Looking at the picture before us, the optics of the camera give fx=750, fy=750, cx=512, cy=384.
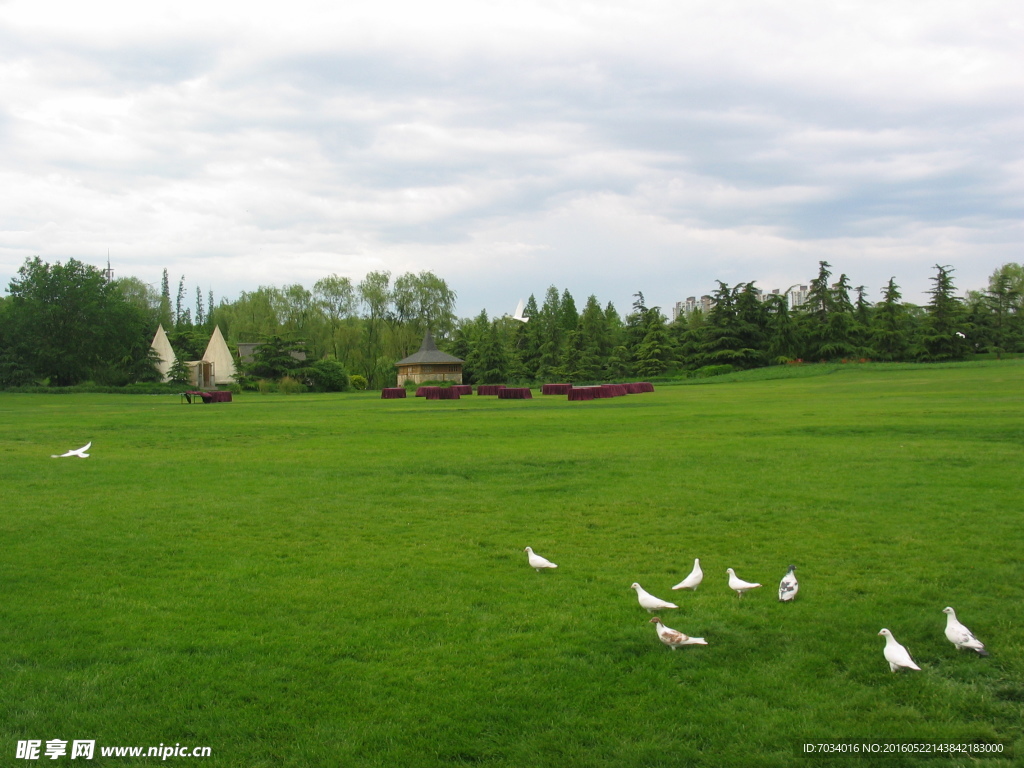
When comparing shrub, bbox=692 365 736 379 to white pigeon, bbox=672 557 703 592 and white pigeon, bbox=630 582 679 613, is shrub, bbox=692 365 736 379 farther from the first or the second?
white pigeon, bbox=630 582 679 613

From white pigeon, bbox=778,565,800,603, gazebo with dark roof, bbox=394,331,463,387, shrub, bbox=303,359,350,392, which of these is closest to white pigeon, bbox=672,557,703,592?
white pigeon, bbox=778,565,800,603

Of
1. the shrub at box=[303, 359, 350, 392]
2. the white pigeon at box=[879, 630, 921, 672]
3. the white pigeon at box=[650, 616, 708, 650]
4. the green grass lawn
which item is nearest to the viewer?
the green grass lawn

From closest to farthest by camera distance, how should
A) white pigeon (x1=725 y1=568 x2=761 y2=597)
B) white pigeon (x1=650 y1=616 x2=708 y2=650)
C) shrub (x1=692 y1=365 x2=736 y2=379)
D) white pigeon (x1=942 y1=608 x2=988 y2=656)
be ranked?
white pigeon (x1=942 y1=608 x2=988 y2=656) → white pigeon (x1=650 y1=616 x2=708 y2=650) → white pigeon (x1=725 y1=568 x2=761 y2=597) → shrub (x1=692 y1=365 x2=736 y2=379)

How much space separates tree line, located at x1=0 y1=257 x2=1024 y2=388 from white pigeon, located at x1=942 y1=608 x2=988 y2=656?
5549 cm

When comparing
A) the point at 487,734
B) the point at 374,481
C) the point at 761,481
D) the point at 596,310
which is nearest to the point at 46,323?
the point at 596,310

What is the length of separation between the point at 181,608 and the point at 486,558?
2909 millimetres

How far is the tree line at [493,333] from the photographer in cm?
5743

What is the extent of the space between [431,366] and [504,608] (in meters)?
56.3

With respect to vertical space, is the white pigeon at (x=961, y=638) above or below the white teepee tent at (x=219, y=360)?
below

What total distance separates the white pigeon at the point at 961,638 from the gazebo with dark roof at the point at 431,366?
5703 cm

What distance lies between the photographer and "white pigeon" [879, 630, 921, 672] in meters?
4.71

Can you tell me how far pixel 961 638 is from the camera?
4.98m

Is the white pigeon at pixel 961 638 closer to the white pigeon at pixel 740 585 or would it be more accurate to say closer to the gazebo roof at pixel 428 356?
the white pigeon at pixel 740 585

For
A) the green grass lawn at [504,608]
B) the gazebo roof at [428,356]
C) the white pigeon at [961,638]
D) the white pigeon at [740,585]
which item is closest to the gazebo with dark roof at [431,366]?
the gazebo roof at [428,356]
